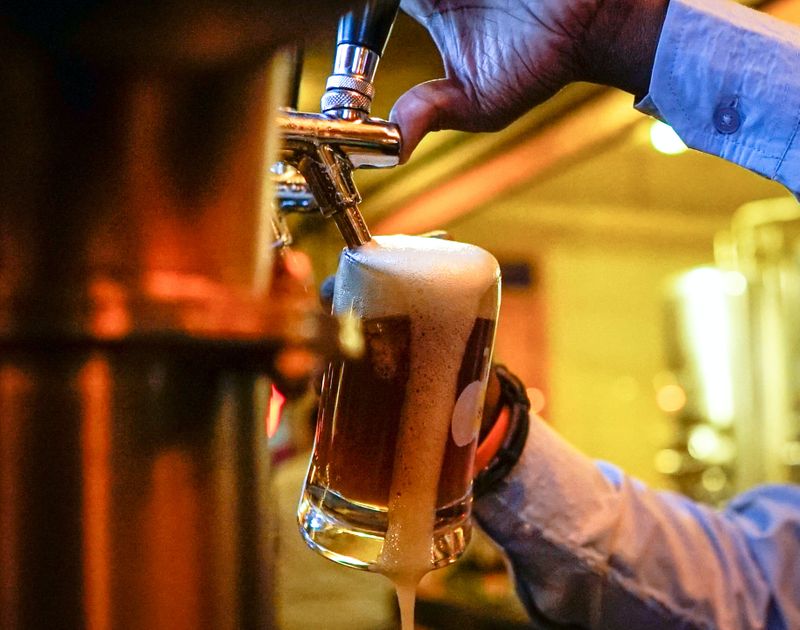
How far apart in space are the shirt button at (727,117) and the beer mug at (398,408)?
0.29 meters

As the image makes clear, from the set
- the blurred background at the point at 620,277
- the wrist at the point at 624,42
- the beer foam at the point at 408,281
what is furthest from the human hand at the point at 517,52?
the blurred background at the point at 620,277

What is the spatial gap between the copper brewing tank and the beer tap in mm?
151

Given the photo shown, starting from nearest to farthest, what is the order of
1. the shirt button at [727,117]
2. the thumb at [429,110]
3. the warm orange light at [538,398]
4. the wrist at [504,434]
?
the thumb at [429,110], the shirt button at [727,117], the wrist at [504,434], the warm orange light at [538,398]

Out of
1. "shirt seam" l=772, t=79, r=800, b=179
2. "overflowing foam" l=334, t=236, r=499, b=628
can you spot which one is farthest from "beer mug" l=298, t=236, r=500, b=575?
"shirt seam" l=772, t=79, r=800, b=179

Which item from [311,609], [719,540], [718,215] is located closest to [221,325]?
[719,540]

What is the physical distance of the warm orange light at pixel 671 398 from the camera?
433 centimetres

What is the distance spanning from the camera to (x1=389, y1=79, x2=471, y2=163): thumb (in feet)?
2.04

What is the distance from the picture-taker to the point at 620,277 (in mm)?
4906

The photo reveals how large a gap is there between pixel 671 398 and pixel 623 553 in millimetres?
3662

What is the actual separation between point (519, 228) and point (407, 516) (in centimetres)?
412

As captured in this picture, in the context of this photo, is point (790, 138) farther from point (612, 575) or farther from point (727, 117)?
point (612, 575)

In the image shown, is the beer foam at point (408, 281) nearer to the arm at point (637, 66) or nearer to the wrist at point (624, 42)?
the arm at point (637, 66)

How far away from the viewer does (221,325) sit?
0.28m

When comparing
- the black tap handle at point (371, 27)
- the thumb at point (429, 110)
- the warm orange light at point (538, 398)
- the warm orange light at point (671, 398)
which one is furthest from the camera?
the warm orange light at point (538, 398)
